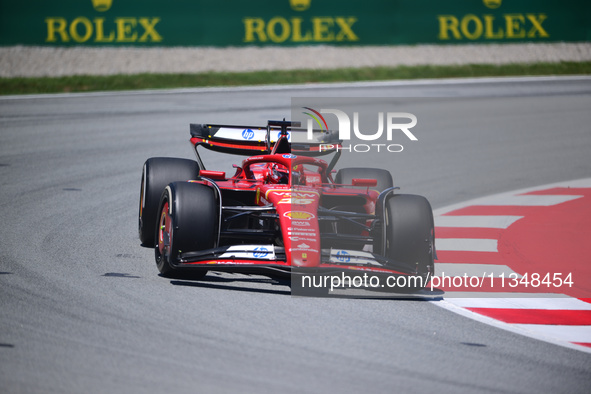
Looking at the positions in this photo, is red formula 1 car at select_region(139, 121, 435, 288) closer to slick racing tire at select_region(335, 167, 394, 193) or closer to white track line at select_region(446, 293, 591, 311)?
slick racing tire at select_region(335, 167, 394, 193)

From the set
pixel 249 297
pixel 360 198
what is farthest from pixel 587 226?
pixel 249 297

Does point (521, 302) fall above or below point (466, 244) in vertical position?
below

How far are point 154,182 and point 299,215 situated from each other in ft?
5.87

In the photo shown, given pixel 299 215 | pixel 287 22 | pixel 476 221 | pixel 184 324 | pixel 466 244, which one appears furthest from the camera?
pixel 287 22

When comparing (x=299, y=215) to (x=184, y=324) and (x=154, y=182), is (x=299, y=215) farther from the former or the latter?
(x=154, y=182)

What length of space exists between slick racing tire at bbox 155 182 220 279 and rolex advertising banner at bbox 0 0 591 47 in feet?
47.6

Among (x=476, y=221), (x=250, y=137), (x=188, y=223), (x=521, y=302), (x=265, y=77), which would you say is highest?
(x=265, y=77)

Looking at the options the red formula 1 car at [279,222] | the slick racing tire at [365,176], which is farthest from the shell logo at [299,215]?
the slick racing tire at [365,176]

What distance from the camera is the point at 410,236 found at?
670 cm

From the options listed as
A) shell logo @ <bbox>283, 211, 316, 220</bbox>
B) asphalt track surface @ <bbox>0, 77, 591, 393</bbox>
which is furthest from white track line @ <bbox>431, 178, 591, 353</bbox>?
shell logo @ <bbox>283, 211, 316, 220</bbox>

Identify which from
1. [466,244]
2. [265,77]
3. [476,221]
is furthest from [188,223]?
[265,77]

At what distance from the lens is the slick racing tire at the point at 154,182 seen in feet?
25.9

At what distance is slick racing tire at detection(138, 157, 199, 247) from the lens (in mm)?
7887

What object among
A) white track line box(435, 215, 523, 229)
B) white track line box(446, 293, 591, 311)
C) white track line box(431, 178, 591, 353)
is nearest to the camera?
white track line box(431, 178, 591, 353)
